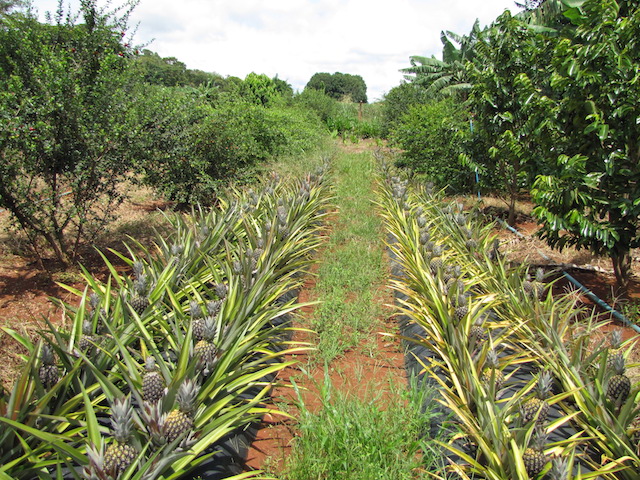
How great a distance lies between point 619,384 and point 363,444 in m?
1.16

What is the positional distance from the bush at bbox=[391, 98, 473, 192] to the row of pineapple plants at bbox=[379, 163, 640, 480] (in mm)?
4519

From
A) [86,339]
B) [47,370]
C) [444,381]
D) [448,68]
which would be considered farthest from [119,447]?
[448,68]

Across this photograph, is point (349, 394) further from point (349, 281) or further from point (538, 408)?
point (349, 281)

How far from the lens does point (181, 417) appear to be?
158cm

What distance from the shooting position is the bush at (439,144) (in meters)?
7.72

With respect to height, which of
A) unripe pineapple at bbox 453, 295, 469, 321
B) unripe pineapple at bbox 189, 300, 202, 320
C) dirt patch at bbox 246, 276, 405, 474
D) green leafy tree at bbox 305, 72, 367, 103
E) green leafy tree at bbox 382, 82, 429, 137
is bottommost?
dirt patch at bbox 246, 276, 405, 474

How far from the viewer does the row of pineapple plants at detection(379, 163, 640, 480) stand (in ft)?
5.45

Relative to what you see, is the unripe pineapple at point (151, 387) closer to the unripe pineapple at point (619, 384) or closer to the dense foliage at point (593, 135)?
the unripe pineapple at point (619, 384)

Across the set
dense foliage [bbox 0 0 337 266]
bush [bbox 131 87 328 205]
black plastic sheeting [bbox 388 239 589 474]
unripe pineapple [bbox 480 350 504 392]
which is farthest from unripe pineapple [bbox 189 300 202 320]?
bush [bbox 131 87 328 205]

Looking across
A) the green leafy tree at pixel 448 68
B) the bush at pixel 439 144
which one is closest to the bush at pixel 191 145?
Result: the bush at pixel 439 144

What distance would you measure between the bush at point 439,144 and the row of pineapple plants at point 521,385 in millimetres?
4519

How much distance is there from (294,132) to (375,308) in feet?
32.6

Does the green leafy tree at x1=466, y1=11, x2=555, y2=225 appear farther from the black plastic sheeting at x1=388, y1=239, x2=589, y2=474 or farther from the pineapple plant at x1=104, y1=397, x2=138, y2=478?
the pineapple plant at x1=104, y1=397, x2=138, y2=478

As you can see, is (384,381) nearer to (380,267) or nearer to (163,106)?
(380,267)
